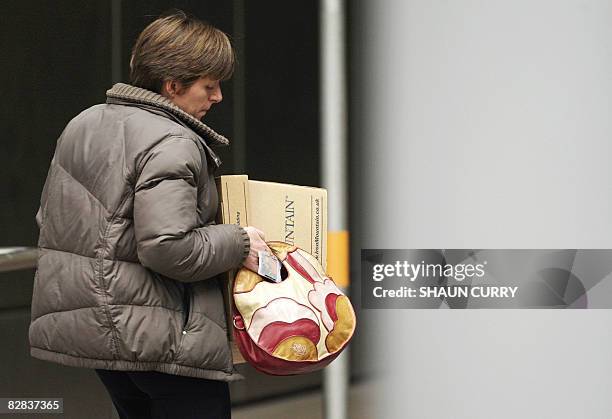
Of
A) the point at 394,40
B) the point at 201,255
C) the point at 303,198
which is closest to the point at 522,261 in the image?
the point at 394,40

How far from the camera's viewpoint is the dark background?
13.3 ft

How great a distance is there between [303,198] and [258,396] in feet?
4.31

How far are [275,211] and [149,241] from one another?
26.9 inches

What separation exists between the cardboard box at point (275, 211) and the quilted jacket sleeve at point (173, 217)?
0.21 metres

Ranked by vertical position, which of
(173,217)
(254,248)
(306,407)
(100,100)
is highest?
(100,100)

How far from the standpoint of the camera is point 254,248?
263 cm

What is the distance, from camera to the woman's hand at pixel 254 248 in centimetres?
261

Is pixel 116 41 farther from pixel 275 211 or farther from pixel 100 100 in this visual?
pixel 275 211

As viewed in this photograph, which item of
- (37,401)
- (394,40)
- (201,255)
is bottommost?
(37,401)

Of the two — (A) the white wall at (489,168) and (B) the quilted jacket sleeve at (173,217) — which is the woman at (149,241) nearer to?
(B) the quilted jacket sleeve at (173,217)

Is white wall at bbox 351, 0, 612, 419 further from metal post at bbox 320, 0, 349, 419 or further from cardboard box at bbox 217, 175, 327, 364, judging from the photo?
cardboard box at bbox 217, 175, 327, 364

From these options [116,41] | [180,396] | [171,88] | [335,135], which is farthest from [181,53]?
[116,41]

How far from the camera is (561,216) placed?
3977 millimetres

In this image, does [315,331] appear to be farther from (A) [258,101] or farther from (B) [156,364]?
(A) [258,101]
